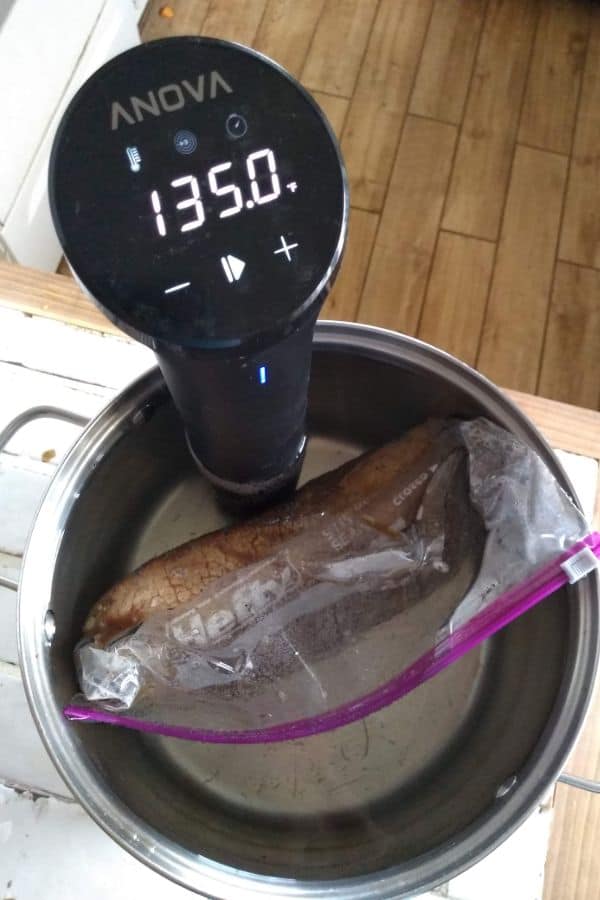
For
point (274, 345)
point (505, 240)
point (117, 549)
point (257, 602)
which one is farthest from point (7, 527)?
point (505, 240)

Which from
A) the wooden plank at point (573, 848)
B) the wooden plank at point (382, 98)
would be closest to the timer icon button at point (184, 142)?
the wooden plank at point (573, 848)

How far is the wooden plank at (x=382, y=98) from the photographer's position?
1.16 m

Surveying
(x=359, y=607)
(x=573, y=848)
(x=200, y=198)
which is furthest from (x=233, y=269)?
(x=573, y=848)

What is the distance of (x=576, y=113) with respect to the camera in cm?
122

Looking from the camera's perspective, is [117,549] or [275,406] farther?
[117,549]

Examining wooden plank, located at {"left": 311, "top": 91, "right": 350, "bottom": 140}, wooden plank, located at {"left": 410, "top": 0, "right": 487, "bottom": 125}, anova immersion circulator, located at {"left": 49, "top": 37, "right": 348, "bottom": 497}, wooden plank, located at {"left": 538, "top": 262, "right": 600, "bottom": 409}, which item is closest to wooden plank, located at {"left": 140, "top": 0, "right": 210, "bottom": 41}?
wooden plank, located at {"left": 311, "top": 91, "right": 350, "bottom": 140}

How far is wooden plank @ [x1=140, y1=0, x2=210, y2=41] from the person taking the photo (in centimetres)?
124

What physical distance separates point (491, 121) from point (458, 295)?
316 millimetres

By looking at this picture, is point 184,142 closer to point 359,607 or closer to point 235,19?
point 359,607

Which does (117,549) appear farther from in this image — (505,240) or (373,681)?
(505,240)

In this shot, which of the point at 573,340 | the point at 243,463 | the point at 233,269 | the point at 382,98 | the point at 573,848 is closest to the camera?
the point at 233,269

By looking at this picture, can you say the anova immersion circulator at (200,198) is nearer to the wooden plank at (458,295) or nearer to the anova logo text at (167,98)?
the anova logo text at (167,98)

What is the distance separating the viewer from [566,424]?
658 mm

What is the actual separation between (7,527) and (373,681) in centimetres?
32
